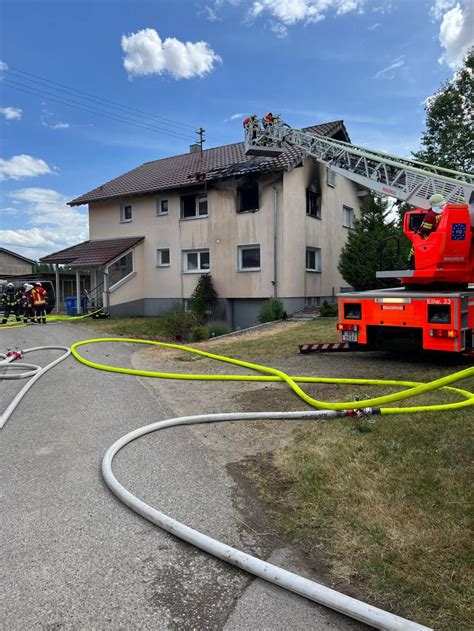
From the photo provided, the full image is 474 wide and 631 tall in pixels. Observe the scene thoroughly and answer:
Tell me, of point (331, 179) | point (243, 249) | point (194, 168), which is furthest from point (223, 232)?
point (331, 179)

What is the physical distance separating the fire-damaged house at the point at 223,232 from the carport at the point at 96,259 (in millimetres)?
77

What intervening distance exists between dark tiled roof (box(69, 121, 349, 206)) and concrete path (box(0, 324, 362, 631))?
1464 cm

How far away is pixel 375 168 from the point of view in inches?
444

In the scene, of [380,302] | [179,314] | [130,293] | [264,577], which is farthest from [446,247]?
[130,293]

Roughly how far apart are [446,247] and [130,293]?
1658 centimetres

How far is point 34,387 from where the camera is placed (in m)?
7.43

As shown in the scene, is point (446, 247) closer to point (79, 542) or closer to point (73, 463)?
point (73, 463)

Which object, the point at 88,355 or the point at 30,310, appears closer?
the point at 88,355

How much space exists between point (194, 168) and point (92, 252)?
6.37 metres

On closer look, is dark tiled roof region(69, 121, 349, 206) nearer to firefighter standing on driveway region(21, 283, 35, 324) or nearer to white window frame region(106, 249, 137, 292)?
white window frame region(106, 249, 137, 292)

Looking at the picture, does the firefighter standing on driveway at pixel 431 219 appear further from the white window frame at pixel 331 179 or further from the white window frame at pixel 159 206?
the white window frame at pixel 159 206

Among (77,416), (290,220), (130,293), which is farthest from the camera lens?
(130,293)

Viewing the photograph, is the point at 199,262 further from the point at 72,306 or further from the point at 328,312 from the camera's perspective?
the point at 72,306

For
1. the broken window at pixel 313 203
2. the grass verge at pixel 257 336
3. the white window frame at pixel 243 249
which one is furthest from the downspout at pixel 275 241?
the broken window at pixel 313 203
